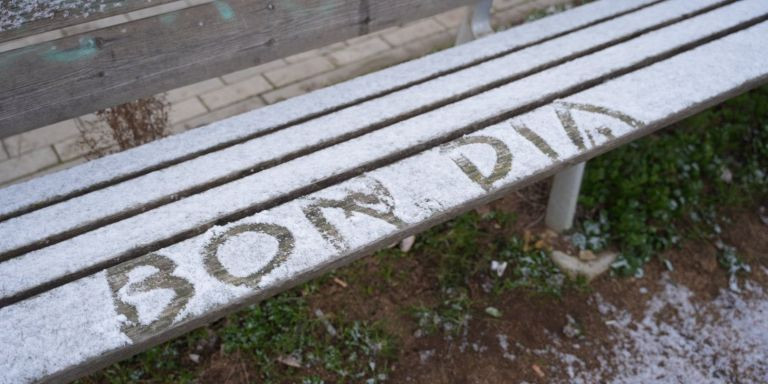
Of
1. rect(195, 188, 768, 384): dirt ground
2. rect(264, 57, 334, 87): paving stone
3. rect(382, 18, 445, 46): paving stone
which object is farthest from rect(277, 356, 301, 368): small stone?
rect(382, 18, 445, 46): paving stone

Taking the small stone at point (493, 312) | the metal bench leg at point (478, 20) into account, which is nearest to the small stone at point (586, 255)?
the small stone at point (493, 312)

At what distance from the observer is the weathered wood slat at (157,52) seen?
1889mm

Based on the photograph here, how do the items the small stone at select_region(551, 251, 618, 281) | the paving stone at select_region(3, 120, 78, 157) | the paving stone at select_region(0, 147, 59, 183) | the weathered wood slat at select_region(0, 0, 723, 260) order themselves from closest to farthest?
the weathered wood slat at select_region(0, 0, 723, 260), the small stone at select_region(551, 251, 618, 281), the paving stone at select_region(0, 147, 59, 183), the paving stone at select_region(3, 120, 78, 157)

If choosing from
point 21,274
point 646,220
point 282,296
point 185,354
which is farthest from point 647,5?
point 21,274

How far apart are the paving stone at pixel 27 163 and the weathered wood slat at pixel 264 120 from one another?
1212 millimetres

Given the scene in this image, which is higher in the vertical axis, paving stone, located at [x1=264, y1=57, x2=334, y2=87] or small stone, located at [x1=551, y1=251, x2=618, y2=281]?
paving stone, located at [x1=264, y1=57, x2=334, y2=87]

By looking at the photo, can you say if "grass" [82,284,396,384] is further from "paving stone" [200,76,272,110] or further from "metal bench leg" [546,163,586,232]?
"paving stone" [200,76,272,110]

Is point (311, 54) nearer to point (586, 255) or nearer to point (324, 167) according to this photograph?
point (586, 255)

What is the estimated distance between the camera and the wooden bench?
1438 mm

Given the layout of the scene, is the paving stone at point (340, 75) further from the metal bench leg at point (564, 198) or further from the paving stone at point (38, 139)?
the metal bench leg at point (564, 198)

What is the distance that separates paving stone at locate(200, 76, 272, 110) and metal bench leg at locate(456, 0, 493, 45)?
1.12 meters

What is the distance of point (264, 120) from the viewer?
200cm

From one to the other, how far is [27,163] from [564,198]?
7.36 feet

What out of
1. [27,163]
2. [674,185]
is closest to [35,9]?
[27,163]
